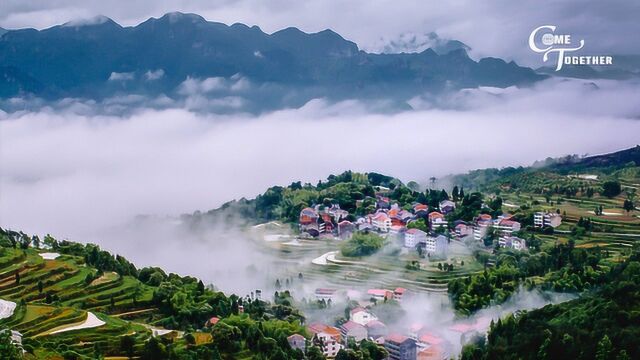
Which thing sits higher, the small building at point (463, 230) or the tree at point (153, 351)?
the small building at point (463, 230)

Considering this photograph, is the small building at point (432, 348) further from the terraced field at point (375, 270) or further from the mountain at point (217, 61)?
the mountain at point (217, 61)

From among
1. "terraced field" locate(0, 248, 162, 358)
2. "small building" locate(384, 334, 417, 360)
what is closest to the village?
"small building" locate(384, 334, 417, 360)

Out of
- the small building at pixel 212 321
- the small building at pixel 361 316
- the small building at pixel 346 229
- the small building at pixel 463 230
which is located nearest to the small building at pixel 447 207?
the small building at pixel 463 230

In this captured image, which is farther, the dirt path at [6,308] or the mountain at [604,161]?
the mountain at [604,161]

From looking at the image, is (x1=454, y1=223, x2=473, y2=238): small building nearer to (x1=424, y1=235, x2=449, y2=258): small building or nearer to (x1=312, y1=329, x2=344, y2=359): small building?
(x1=424, y1=235, x2=449, y2=258): small building

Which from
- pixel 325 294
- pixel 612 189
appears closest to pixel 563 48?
pixel 612 189

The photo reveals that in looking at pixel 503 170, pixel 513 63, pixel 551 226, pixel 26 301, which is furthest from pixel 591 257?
pixel 513 63
